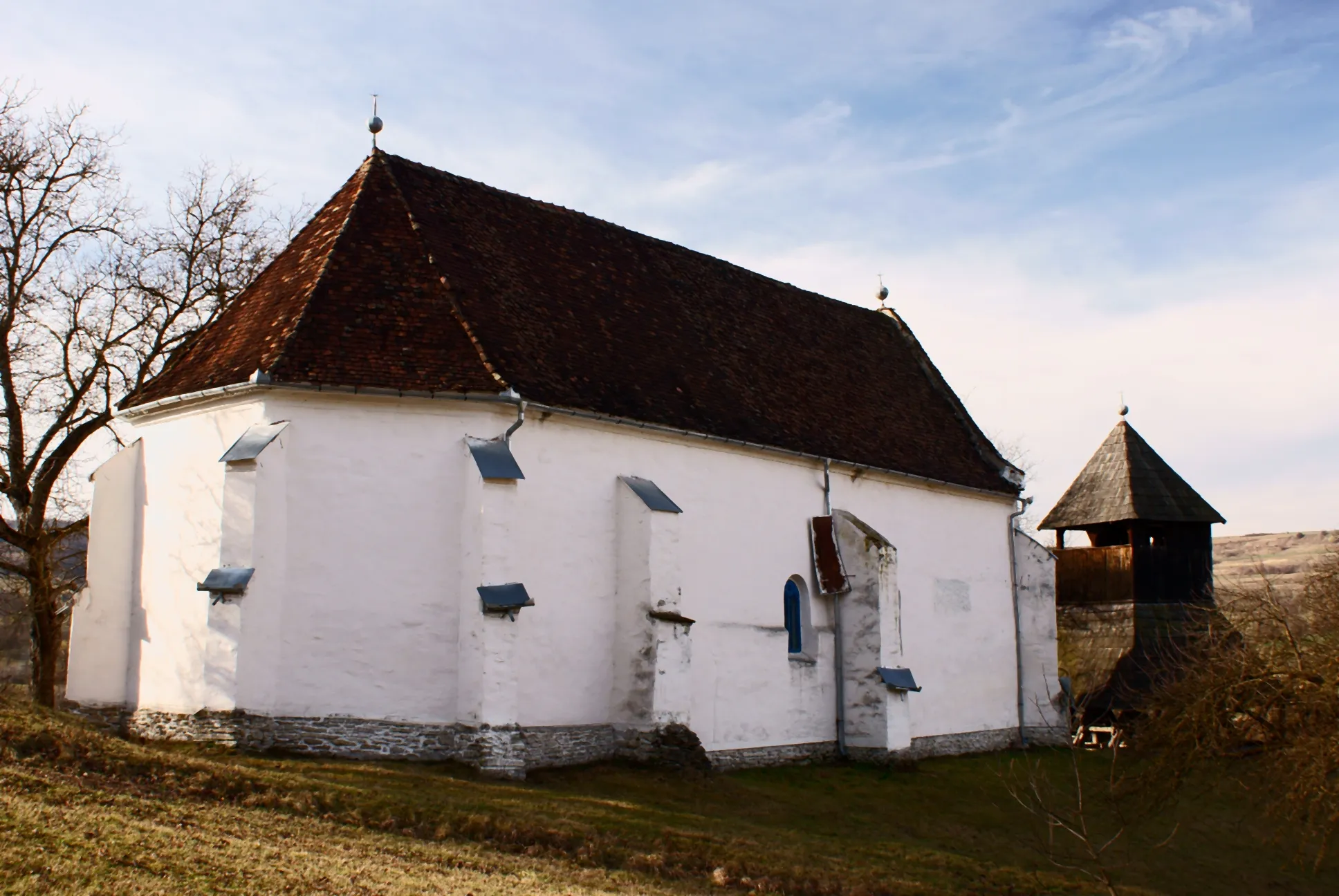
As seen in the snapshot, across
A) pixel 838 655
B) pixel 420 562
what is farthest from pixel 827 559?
pixel 420 562

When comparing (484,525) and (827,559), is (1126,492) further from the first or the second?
(484,525)

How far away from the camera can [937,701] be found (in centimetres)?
2444

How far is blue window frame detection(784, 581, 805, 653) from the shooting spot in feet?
72.2

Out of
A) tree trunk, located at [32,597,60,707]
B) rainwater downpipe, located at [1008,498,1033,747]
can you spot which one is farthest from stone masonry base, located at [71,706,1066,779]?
rainwater downpipe, located at [1008,498,1033,747]

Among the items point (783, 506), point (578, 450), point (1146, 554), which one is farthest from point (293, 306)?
point (1146, 554)

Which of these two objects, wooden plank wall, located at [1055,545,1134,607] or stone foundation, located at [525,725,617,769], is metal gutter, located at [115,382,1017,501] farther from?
wooden plank wall, located at [1055,545,1134,607]

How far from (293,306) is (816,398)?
10780 millimetres

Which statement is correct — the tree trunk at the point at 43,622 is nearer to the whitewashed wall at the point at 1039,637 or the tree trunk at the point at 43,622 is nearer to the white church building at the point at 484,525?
the white church building at the point at 484,525

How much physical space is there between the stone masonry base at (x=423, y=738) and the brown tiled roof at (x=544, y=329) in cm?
463

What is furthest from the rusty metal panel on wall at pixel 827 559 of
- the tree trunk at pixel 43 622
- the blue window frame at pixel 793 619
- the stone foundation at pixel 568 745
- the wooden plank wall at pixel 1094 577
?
the tree trunk at pixel 43 622

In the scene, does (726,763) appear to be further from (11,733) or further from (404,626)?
(11,733)

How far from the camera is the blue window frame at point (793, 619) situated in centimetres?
2200

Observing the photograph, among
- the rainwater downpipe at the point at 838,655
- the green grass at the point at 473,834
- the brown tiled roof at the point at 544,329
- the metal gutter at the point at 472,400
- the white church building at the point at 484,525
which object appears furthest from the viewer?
the rainwater downpipe at the point at 838,655

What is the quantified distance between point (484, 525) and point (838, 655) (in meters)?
A: 8.69
